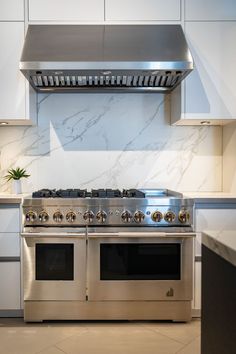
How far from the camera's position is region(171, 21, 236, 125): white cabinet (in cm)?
228

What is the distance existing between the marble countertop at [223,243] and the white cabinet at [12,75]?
1693 millimetres

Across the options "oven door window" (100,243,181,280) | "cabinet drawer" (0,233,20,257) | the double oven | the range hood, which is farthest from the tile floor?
the range hood

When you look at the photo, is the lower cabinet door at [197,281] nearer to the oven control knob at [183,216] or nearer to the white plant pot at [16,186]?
the oven control knob at [183,216]

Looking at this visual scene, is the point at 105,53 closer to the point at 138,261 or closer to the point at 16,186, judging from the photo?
the point at 16,186

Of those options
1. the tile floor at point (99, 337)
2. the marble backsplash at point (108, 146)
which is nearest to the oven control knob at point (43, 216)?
the marble backsplash at point (108, 146)

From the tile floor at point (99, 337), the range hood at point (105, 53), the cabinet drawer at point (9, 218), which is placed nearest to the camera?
the tile floor at point (99, 337)

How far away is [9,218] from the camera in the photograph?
2121 millimetres

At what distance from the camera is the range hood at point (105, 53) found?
2.00m

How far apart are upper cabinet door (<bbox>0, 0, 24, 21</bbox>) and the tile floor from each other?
2.06 m

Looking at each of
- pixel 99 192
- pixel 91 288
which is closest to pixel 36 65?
pixel 99 192

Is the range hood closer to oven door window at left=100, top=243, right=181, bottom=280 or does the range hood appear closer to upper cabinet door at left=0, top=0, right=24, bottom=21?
upper cabinet door at left=0, top=0, right=24, bottom=21

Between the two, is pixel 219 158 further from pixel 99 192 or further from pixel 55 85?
pixel 55 85

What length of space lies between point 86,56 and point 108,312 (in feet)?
5.40

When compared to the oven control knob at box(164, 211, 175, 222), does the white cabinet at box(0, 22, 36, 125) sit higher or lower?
higher
